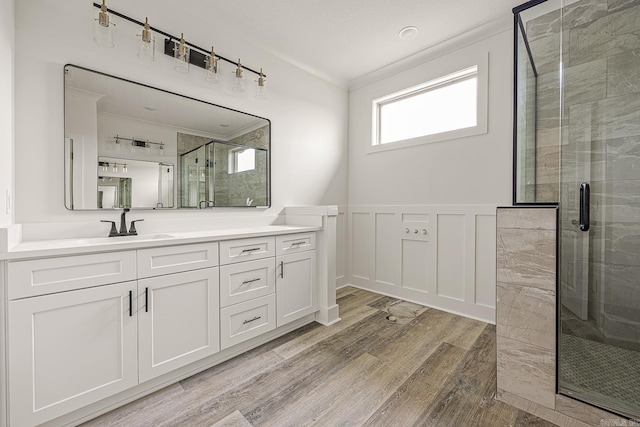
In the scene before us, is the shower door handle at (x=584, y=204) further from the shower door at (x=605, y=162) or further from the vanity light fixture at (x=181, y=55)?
the vanity light fixture at (x=181, y=55)

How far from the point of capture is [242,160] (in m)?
2.57

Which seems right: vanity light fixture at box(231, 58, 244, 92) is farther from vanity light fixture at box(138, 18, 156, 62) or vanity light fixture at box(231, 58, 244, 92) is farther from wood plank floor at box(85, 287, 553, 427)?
wood plank floor at box(85, 287, 553, 427)

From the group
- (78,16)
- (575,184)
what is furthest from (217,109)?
(575,184)

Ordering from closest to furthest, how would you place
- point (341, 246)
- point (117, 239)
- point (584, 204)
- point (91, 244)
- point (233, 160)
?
point (91, 244) → point (584, 204) → point (117, 239) → point (233, 160) → point (341, 246)

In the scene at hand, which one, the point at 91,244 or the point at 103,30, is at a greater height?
the point at 103,30

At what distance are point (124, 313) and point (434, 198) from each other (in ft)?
8.97

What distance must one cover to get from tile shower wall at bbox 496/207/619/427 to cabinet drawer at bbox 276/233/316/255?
1.45 m

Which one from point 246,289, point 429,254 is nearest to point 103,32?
point 246,289

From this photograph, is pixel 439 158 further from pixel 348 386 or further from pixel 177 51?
pixel 177 51

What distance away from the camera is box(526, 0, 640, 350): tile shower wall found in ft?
5.97

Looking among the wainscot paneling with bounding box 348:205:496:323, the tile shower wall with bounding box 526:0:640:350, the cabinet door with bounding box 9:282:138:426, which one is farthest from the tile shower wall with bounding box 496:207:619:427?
the cabinet door with bounding box 9:282:138:426

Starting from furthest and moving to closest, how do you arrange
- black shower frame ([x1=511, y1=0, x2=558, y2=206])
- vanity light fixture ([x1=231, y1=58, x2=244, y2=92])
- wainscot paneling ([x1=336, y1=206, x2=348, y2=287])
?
wainscot paneling ([x1=336, y1=206, x2=348, y2=287]) < vanity light fixture ([x1=231, y1=58, x2=244, y2=92]) < black shower frame ([x1=511, y1=0, x2=558, y2=206])

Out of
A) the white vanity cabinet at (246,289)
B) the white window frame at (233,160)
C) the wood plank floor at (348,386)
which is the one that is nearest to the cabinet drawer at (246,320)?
the white vanity cabinet at (246,289)

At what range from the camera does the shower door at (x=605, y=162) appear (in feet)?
5.89
